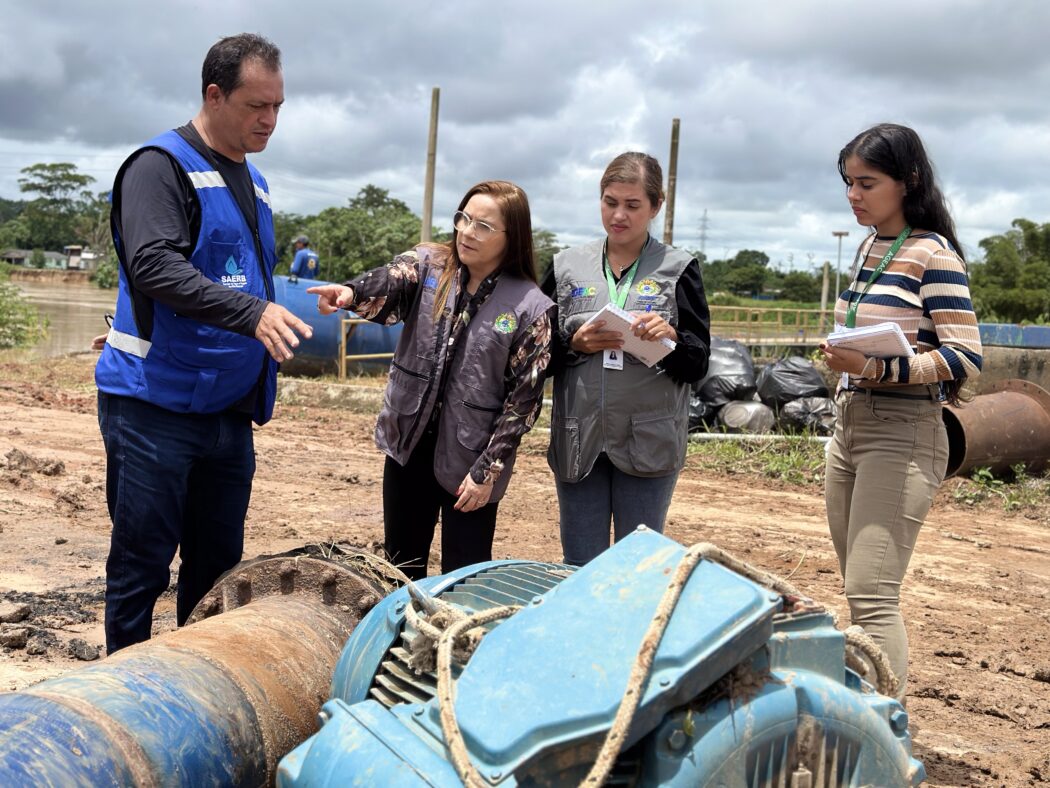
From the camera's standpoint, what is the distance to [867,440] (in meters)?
2.78

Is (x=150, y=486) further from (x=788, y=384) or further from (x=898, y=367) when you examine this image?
(x=788, y=384)

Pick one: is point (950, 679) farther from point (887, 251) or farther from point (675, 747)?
point (675, 747)

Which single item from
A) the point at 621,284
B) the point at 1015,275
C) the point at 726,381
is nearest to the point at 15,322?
the point at 726,381

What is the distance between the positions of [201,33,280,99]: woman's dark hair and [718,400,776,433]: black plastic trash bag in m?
6.52

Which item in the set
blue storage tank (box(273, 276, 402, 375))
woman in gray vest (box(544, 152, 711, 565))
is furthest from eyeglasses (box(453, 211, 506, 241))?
blue storage tank (box(273, 276, 402, 375))

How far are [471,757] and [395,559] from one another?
1.62 m

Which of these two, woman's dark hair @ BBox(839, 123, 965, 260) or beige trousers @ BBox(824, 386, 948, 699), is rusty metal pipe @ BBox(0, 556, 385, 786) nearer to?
beige trousers @ BBox(824, 386, 948, 699)

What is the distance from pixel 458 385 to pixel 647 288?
670 mm

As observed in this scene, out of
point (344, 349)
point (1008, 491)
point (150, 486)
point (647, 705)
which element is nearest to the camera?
point (647, 705)

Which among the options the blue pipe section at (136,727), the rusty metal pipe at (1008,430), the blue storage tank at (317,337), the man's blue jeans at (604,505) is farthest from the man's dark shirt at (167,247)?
the blue storage tank at (317,337)

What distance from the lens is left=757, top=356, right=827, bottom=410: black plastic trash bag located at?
8.98 m

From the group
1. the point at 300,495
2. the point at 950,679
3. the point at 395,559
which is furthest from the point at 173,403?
the point at 300,495

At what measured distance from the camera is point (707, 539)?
6184mm

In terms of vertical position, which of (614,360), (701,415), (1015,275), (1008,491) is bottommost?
(1008,491)
